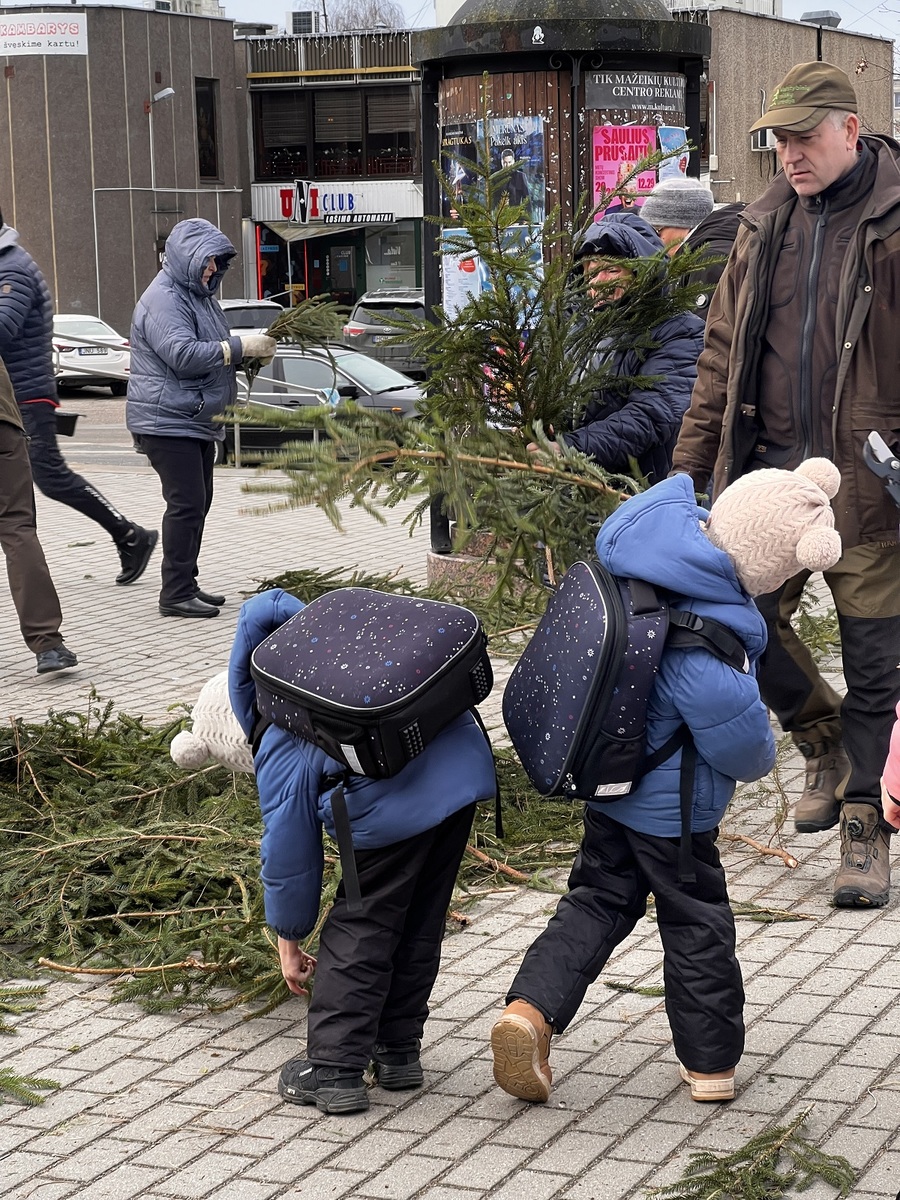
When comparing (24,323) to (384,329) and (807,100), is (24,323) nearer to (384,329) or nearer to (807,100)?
(384,329)

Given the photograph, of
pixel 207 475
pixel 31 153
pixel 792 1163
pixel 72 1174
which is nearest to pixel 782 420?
pixel 792 1163

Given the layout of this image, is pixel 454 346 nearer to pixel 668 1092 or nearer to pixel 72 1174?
pixel 668 1092

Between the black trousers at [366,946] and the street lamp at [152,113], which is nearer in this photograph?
the black trousers at [366,946]

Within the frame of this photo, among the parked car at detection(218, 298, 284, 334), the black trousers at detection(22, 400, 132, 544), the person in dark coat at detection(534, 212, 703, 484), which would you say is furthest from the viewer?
the parked car at detection(218, 298, 284, 334)

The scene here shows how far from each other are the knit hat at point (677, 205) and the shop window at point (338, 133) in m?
45.1

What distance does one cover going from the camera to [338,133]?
1999 inches

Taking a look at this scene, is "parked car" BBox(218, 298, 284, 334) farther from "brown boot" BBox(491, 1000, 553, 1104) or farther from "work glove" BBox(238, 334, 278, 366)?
"brown boot" BBox(491, 1000, 553, 1104)

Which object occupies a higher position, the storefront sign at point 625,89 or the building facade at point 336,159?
the building facade at point 336,159

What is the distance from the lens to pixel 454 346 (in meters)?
4.32

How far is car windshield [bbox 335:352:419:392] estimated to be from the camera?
17484 millimetres

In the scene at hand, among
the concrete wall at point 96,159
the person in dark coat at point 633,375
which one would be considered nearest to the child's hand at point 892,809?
the person in dark coat at point 633,375

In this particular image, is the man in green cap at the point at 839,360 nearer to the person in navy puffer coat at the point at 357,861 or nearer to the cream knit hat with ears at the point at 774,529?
the cream knit hat with ears at the point at 774,529

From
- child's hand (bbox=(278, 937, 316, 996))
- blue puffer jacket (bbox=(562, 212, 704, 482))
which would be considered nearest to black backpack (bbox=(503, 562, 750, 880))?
child's hand (bbox=(278, 937, 316, 996))

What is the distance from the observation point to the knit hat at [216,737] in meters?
3.86
